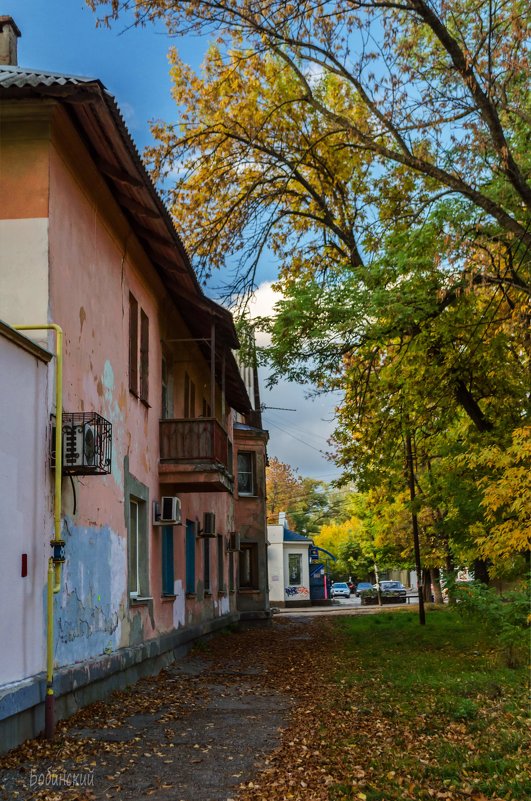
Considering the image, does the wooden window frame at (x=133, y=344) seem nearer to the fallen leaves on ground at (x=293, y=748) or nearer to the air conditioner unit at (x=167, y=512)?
the air conditioner unit at (x=167, y=512)

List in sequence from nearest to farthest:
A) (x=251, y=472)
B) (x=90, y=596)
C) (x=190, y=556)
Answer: (x=90, y=596), (x=190, y=556), (x=251, y=472)

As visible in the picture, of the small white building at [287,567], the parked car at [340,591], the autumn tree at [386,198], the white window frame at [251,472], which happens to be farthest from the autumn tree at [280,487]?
the autumn tree at [386,198]

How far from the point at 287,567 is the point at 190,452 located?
36.9 meters

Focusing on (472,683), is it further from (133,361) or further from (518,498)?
(133,361)

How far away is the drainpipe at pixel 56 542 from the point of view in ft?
25.6

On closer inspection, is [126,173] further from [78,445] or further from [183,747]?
[183,747]

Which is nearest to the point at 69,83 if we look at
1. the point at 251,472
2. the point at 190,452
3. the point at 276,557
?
the point at 190,452

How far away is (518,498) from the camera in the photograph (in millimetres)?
12094

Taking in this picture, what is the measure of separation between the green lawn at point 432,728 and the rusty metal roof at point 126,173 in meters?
6.67

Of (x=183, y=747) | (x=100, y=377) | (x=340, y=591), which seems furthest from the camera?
(x=340, y=591)

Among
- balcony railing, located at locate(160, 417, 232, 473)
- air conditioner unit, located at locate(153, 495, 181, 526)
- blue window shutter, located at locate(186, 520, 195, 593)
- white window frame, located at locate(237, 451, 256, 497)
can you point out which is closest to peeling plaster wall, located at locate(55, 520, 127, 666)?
air conditioner unit, located at locate(153, 495, 181, 526)

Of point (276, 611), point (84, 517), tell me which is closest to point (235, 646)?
point (84, 517)

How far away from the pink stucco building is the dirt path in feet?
1.46

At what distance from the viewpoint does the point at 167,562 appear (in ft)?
52.4
